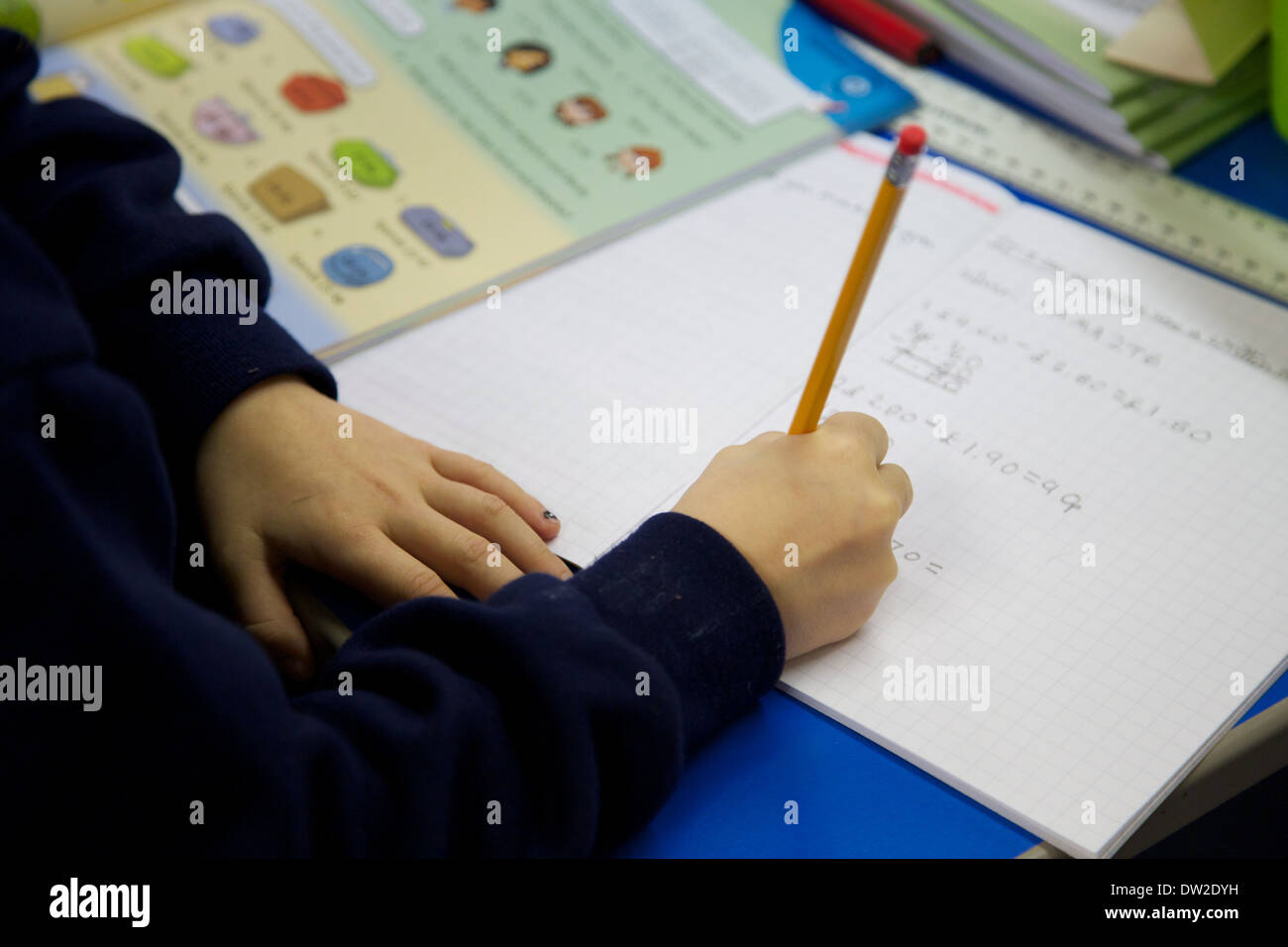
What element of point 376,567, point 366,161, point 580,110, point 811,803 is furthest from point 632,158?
point 811,803

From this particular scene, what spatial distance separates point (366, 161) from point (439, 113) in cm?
8

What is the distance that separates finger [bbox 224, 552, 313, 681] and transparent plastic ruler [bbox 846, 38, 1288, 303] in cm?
61

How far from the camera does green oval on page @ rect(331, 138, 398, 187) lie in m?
0.84

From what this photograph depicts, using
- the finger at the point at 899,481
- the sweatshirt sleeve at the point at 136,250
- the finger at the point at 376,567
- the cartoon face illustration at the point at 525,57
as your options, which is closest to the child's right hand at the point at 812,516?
the finger at the point at 899,481

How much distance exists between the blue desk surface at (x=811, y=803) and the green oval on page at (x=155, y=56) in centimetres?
71

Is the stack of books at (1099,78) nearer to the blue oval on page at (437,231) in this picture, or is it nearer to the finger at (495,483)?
the blue oval on page at (437,231)

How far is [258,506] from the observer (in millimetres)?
606

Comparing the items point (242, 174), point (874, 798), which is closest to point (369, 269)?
point (242, 174)

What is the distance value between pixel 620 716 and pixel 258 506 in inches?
9.6

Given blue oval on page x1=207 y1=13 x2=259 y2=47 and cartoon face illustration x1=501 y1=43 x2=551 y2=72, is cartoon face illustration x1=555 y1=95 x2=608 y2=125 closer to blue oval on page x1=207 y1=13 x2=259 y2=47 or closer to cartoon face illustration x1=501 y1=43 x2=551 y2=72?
cartoon face illustration x1=501 y1=43 x2=551 y2=72

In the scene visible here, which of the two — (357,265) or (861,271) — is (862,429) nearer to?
(861,271)

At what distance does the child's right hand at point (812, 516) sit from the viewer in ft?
1.82

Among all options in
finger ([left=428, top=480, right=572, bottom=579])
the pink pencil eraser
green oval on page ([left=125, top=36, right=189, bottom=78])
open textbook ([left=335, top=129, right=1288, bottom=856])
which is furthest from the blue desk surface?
green oval on page ([left=125, top=36, right=189, bottom=78])
